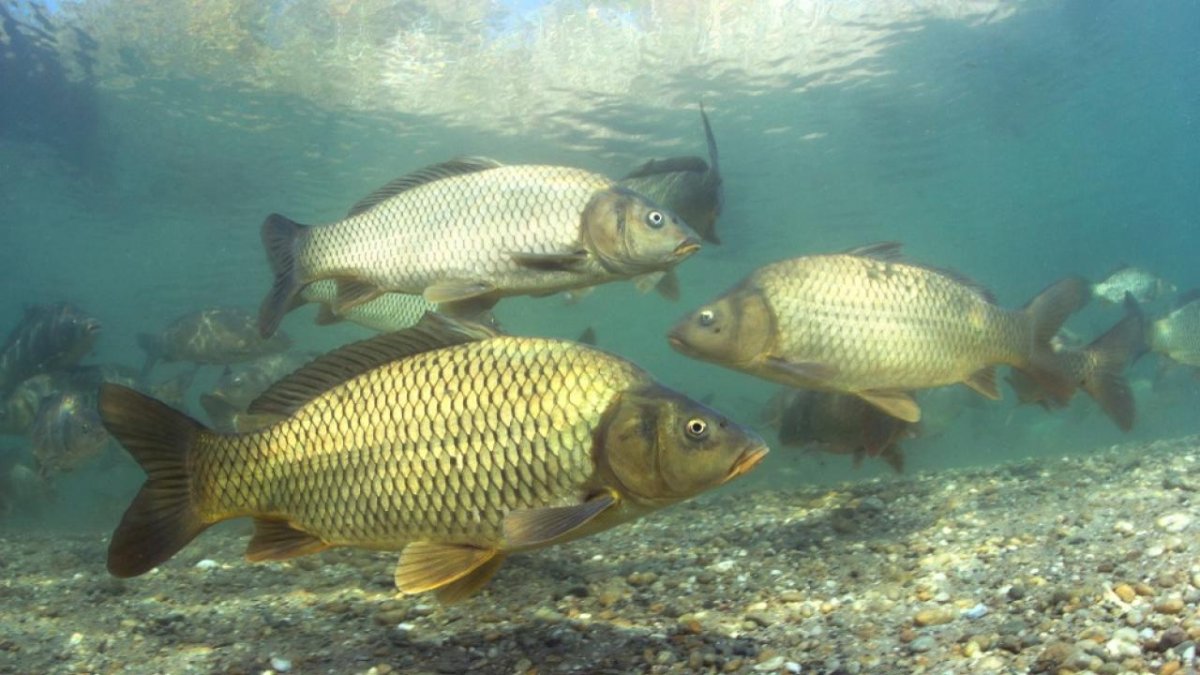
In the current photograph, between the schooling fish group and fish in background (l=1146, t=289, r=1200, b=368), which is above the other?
the schooling fish group

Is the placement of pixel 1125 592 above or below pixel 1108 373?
below

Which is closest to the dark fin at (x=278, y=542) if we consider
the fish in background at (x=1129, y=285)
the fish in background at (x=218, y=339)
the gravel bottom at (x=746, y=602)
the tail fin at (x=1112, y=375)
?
the gravel bottom at (x=746, y=602)

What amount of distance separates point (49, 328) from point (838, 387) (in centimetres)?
1220

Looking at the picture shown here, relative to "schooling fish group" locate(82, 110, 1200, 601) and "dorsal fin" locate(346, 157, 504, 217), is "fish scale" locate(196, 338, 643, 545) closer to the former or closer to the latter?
"schooling fish group" locate(82, 110, 1200, 601)

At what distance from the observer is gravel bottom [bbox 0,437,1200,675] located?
3.10m

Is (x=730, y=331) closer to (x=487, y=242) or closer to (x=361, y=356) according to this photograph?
(x=487, y=242)

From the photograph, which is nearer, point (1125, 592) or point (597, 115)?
point (1125, 592)

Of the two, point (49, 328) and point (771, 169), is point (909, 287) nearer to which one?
point (49, 328)

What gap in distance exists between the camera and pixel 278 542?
3.34 meters

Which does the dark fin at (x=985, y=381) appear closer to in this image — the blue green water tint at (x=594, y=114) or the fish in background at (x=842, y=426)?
the fish in background at (x=842, y=426)

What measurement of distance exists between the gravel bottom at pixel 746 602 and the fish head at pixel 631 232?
6.88 ft

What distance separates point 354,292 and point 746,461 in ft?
12.2

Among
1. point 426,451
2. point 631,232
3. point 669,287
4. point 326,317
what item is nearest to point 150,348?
point 326,317

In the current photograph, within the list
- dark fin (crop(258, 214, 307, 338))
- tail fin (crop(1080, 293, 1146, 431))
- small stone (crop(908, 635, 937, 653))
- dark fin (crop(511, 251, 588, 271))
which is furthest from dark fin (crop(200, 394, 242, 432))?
tail fin (crop(1080, 293, 1146, 431))
